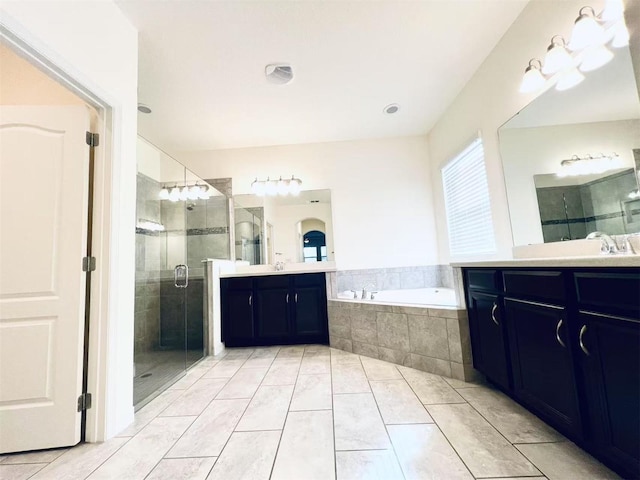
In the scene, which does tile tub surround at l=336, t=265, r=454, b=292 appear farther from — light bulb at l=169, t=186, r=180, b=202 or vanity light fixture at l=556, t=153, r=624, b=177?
light bulb at l=169, t=186, r=180, b=202

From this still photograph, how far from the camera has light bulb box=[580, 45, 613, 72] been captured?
150 centimetres

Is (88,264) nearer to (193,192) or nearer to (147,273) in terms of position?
(147,273)

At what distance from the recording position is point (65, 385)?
147 centimetres

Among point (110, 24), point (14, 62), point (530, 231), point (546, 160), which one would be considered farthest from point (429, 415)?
point (14, 62)

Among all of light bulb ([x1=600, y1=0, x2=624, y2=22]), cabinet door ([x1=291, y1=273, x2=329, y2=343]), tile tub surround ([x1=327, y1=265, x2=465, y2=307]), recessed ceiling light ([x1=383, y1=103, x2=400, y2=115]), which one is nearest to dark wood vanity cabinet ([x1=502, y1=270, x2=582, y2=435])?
light bulb ([x1=600, y1=0, x2=624, y2=22])

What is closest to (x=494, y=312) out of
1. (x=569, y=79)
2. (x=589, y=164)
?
(x=589, y=164)

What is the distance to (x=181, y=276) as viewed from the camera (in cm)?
276

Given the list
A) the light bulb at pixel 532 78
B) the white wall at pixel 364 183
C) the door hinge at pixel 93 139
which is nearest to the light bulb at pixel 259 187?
the white wall at pixel 364 183

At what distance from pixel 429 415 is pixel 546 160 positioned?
1.92 m

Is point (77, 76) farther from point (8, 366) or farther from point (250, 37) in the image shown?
point (8, 366)

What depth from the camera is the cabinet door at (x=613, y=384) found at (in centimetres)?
94

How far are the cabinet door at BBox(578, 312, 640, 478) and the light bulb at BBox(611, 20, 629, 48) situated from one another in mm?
1465

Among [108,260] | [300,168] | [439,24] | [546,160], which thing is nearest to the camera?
[108,260]

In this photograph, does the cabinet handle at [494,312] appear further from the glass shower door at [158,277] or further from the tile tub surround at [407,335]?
the glass shower door at [158,277]
